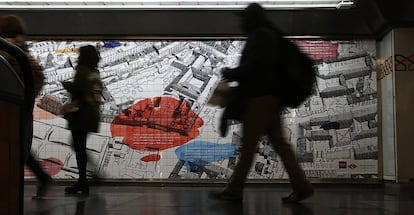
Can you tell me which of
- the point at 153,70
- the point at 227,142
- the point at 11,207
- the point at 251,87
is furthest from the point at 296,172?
the point at 153,70

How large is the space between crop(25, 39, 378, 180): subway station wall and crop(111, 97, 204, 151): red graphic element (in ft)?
0.05

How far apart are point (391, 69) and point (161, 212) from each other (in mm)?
4842

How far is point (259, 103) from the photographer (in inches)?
172

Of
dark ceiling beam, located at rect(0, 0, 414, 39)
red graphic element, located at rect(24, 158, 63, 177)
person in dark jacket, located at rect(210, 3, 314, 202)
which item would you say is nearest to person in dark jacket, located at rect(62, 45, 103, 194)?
person in dark jacket, located at rect(210, 3, 314, 202)

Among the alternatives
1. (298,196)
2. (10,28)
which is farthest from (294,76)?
(10,28)

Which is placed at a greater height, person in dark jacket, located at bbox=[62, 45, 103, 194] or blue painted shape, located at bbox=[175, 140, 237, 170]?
person in dark jacket, located at bbox=[62, 45, 103, 194]

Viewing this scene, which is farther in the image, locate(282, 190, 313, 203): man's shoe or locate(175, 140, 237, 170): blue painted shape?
locate(175, 140, 237, 170): blue painted shape

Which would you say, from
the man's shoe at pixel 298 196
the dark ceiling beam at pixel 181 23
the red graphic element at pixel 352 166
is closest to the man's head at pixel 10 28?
the man's shoe at pixel 298 196

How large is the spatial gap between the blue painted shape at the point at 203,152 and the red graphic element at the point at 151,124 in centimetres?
20

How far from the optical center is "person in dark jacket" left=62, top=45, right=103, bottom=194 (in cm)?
561

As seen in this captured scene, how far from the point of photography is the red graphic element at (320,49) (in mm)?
8062

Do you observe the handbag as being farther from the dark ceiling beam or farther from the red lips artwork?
the dark ceiling beam

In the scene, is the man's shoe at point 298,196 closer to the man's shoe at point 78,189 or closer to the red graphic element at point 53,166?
the man's shoe at point 78,189

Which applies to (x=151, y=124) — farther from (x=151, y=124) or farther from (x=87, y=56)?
(x=87, y=56)
